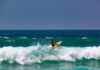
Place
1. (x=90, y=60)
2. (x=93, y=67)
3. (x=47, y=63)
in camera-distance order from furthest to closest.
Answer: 1. (x=90, y=60)
2. (x=47, y=63)
3. (x=93, y=67)

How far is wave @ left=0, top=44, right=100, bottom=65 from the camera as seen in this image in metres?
16.6

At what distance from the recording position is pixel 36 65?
624 inches

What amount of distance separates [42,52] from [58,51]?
4.27ft

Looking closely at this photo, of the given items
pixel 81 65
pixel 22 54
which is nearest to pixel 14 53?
pixel 22 54

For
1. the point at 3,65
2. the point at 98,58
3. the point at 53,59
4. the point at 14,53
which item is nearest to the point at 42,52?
the point at 53,59

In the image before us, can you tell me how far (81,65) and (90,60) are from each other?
2079 millimetres

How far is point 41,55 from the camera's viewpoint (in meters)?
17.1

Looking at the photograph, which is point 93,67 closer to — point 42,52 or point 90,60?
point 90,60

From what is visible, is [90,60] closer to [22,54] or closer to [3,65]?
[22,54]

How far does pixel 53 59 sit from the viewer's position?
17.2m

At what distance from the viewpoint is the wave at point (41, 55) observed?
1656 cm

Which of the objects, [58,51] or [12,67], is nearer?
[12,67]

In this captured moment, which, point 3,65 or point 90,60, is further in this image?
point 90,60

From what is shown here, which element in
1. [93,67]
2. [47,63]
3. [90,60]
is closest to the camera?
[93,67]
